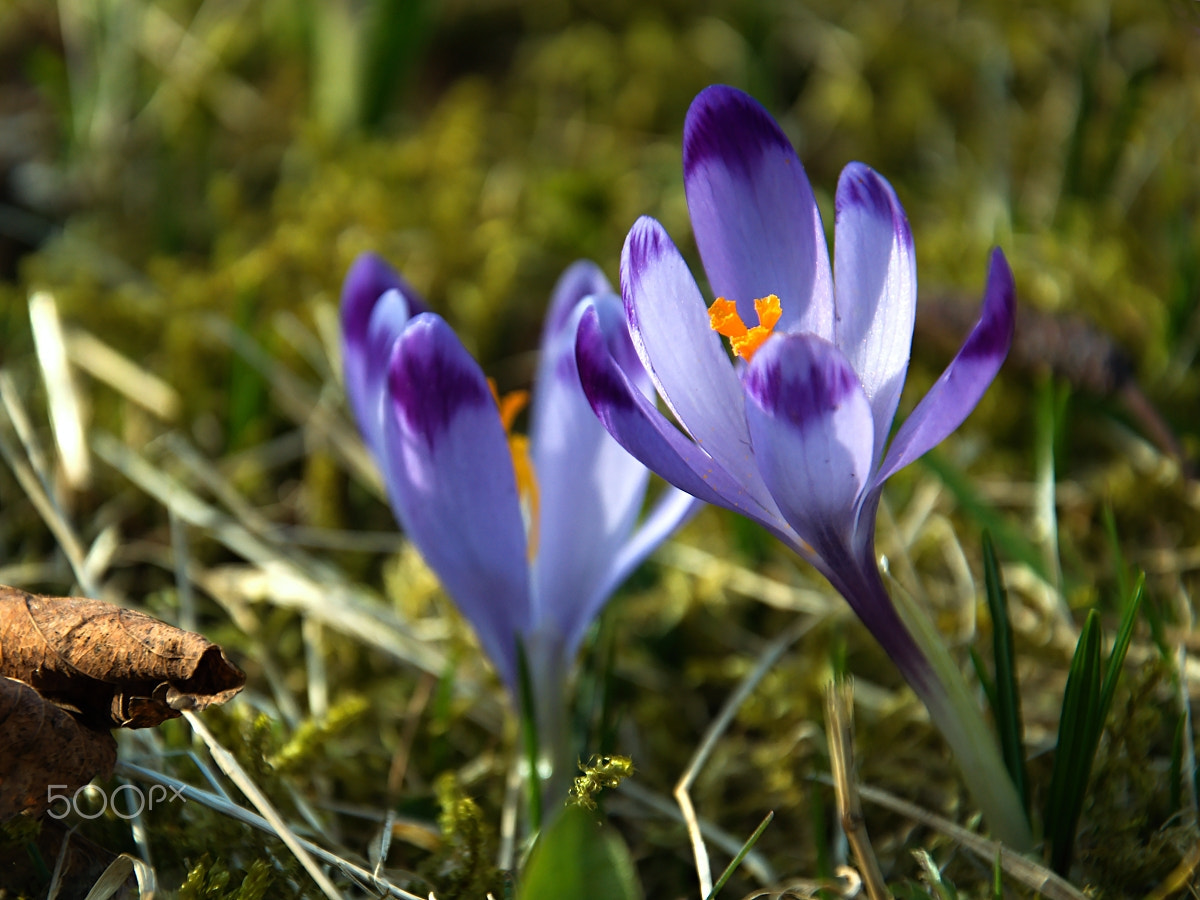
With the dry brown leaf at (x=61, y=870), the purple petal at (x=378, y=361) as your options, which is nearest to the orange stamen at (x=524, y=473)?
the purple petal at (x=378, y=361)

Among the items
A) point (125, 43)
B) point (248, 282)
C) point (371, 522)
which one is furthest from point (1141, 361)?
point (125, 43)

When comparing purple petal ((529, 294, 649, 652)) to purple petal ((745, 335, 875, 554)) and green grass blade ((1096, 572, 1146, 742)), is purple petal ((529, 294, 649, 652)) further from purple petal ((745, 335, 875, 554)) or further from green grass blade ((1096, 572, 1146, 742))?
green grass blade ((1096, 572, 1146, 742))

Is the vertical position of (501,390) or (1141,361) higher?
(1141,361)

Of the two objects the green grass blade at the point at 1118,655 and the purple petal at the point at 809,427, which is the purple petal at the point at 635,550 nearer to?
the purple petal at the point at 809,427

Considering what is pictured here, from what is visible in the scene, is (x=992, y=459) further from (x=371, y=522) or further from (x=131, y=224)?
(x=131, y=224)

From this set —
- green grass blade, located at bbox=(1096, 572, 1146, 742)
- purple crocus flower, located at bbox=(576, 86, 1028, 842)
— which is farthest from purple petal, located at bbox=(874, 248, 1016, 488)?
green grass blade, located at bbox=(1096, 572, 1146, 742)

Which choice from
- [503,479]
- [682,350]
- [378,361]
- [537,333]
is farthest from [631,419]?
[537,333]

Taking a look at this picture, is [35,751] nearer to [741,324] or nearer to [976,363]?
[741,324]
